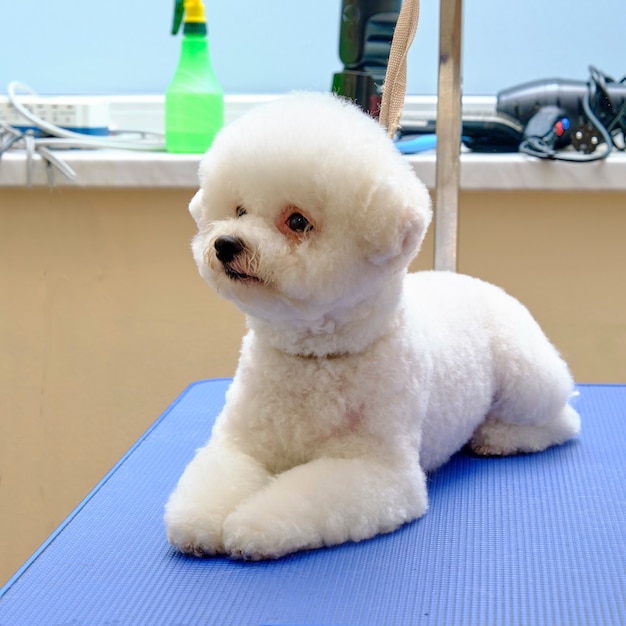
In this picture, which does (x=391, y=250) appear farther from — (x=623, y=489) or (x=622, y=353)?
(x=622, y=353)

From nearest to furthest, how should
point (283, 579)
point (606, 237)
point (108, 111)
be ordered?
point (283, 579) → point (606, 237) → point (108, 111)

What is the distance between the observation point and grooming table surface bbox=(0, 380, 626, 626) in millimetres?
714

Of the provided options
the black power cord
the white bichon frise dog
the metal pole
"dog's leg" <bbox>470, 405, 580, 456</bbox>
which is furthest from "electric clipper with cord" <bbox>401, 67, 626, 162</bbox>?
the white bichon frise dog

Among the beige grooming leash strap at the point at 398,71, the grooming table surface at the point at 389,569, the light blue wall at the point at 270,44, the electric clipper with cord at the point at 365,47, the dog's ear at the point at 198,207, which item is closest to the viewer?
the grooming table surface at the point at 389,569

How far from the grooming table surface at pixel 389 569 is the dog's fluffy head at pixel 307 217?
8.5 inches

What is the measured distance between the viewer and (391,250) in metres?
0.77

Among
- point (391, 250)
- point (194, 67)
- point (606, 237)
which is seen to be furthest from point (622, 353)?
point (391, 250)

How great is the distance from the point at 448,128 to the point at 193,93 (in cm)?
53

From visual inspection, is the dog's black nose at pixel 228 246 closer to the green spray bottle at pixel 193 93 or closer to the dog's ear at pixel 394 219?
the dog's ear at pixel 394 219

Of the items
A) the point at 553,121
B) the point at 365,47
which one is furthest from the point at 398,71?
the point at 553,121

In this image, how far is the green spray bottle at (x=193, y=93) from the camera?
1596 millimetres

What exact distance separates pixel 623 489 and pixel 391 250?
15.1 inches

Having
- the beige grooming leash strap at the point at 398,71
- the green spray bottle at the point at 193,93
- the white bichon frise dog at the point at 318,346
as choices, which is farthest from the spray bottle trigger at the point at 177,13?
the white bichon frise dog at the point at 318,346

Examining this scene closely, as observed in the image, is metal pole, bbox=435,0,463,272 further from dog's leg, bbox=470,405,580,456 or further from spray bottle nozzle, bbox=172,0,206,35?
spray bottle nozzle, bbox=172,0,206,35
